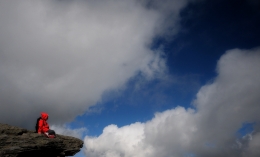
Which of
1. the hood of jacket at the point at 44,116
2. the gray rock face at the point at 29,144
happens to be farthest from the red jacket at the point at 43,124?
the gray rock face at the point at 29,144

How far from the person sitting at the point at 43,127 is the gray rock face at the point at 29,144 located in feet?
2.36

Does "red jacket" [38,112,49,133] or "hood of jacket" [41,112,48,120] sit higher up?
"hood of jacket" [41,112,48,120]

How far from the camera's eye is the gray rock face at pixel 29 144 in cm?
1971

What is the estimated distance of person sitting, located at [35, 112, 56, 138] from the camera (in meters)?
23.7

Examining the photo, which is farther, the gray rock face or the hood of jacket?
the hood of jacket

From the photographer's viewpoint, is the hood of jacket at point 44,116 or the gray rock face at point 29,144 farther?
the hood of jacket at point 44,116

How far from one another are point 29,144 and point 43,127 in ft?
9.97

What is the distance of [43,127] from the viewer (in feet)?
78.7

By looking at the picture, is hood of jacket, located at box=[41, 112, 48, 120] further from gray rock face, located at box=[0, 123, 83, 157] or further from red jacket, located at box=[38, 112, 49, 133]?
gray rock face, located at box=[0, 123, 83, 157]

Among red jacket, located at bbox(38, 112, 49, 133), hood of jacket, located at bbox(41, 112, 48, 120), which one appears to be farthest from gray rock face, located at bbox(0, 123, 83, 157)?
hood of jacket, located at bbox(41, 112, 48, 120)

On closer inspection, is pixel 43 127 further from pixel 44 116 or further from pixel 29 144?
pixel 29 144

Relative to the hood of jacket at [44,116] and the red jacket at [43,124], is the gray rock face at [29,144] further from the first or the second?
the hood of jacket at [44,116]

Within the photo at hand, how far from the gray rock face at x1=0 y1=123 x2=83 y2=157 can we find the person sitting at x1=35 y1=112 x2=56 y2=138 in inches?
28.3

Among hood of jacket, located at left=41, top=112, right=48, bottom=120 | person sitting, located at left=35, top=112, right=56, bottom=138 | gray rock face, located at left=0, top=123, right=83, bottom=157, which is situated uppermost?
hood of jacket, located at left=41, top=112, right=48, bottom=120
